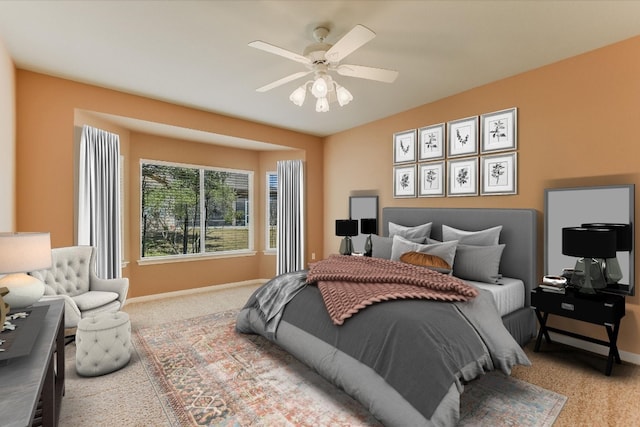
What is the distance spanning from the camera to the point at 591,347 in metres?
3.05

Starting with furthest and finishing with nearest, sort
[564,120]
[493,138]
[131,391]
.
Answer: [493,138]
[564,120]
[131,391]

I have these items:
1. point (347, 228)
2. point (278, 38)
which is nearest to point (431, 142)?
point (347, 228)

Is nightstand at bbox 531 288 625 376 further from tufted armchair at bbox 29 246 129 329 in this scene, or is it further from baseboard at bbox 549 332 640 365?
tufted armchair at bbox 29 246 129 329

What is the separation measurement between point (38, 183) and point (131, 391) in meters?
2.61

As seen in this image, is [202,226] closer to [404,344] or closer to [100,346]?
[100,346]

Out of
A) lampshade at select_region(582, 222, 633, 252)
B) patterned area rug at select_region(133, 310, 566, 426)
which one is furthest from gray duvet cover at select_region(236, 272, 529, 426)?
lampshade at select_region(582, 222, 633, 252)

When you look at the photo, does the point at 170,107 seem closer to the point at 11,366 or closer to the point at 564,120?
the point at 11,366

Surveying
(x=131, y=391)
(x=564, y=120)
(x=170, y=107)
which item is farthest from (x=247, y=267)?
(x=564, y=120)

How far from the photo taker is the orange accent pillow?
3200 mm

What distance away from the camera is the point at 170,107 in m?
4.38

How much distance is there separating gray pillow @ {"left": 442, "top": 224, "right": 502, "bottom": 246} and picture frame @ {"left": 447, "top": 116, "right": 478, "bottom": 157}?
101 centimetres

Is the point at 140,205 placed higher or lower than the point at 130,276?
higher

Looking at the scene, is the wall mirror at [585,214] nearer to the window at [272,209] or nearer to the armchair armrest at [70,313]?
the window at [272,209]

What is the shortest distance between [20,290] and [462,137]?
450 cm
